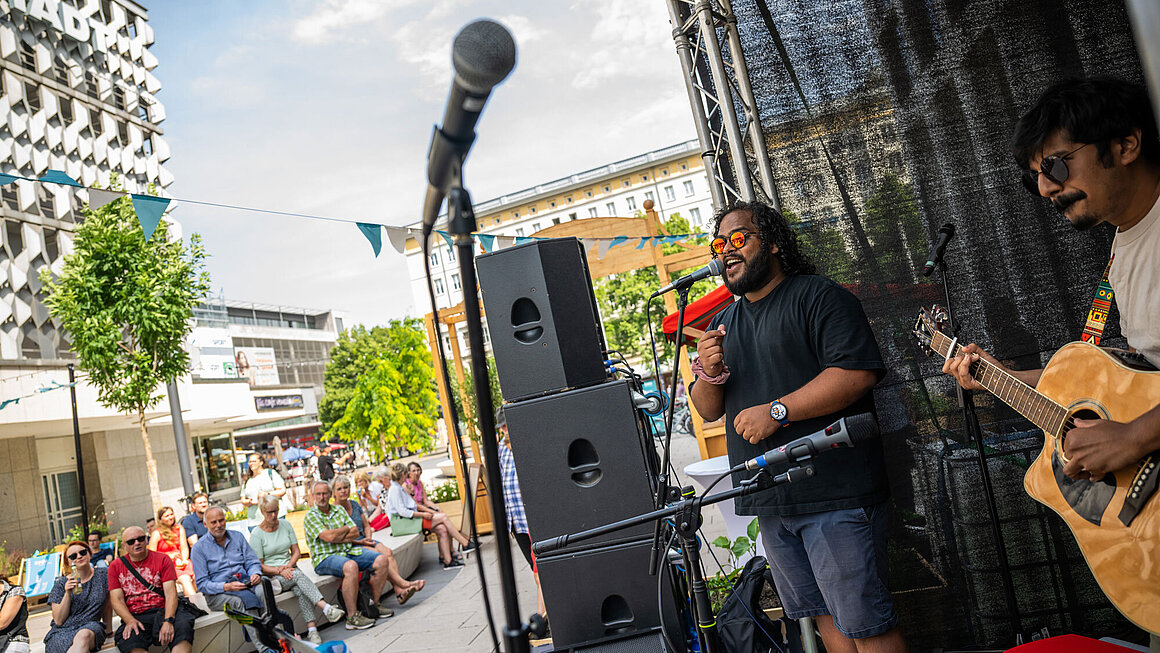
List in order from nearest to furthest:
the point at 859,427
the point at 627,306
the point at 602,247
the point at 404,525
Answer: the point at 859,427
the point at 602,247
the point at 404,525
the point at 627,306

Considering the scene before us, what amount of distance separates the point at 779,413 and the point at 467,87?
1452 mm

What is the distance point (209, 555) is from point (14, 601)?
1.53m

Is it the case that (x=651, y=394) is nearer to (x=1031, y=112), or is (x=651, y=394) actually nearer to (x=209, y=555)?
(x=1031, y=112)

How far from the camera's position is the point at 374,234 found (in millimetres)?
6125

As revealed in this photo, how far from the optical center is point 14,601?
591cm

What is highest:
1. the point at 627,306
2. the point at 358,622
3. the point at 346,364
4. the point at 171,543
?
the point at 346,364

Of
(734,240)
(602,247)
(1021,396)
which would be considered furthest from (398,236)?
(1021,396)

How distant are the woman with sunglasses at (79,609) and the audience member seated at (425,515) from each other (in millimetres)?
3767

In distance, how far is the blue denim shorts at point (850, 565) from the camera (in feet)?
6.73

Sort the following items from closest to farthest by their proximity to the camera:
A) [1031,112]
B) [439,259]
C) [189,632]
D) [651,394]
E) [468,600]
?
[1031,112]
[651,394]
[189,632]
[468,600]
[439,259]

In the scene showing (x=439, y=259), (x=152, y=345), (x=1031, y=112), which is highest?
(x=439, y=259)

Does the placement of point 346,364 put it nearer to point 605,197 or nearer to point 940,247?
point 605,197

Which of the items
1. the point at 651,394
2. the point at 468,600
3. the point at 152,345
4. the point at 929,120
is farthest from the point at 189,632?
the point at 152,345

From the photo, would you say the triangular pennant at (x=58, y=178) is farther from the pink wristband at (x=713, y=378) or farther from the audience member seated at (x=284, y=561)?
the pink wristband at (x=713, y=378)
